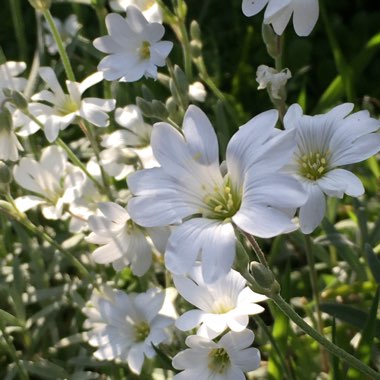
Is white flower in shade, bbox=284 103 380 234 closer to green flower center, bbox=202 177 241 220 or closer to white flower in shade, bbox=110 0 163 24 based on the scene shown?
green flower center, bbox=202 177 241 220

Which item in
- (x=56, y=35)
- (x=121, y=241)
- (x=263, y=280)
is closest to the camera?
(x=263, y=280)

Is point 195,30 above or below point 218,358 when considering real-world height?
above

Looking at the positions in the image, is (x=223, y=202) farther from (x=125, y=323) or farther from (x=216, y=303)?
(x=125, y=323)

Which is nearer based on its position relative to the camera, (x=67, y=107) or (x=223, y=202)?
(x=223, y=202)

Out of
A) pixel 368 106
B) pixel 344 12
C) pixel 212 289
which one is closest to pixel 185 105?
pixel 212 289

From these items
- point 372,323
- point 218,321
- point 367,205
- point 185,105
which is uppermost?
point 185,105

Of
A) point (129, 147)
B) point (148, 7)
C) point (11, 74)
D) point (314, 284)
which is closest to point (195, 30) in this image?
point (148, 7)

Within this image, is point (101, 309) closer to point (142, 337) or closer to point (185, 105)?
point (142, 337)

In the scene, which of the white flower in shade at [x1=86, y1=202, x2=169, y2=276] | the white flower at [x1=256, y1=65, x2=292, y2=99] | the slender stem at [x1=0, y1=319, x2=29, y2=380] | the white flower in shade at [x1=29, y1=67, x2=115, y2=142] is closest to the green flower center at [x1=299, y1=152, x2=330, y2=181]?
the white flower at [x1=256, y1=65, x2=292, y2=99]
